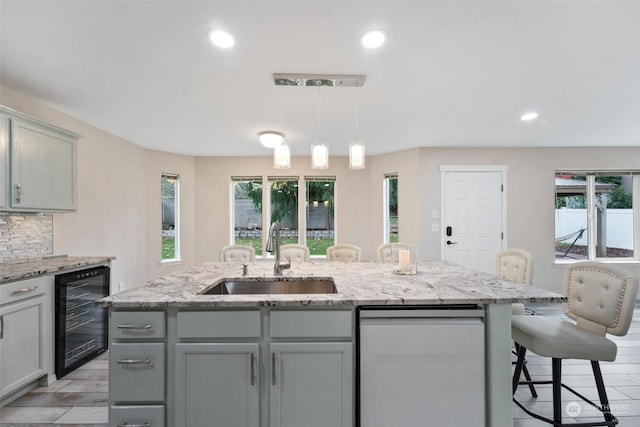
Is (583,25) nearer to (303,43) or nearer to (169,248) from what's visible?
(303,43)

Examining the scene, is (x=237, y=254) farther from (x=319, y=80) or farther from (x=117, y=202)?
(x=117, y=202)

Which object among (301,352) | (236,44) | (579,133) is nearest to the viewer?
(301,352)

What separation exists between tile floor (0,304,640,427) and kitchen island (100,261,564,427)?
822mm

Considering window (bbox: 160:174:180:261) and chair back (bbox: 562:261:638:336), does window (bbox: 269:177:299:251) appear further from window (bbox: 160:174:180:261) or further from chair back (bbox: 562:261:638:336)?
chair back (bbox: 562:261:638:336)

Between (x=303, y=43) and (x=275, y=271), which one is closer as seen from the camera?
(x=303, y=43)

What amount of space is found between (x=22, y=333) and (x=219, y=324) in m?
1.79

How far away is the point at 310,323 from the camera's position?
1.42 metres

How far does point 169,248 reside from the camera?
500 cm

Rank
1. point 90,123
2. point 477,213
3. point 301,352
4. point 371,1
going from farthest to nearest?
point 477,213 → point 90,123 → point 371,1 → point 301,352

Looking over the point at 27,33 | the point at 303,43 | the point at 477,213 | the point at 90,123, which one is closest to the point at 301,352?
the point at 303,43

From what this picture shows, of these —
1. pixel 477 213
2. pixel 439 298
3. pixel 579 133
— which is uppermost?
pixel 579 133

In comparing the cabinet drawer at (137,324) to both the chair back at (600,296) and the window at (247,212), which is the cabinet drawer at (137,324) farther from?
the window at (247,212)

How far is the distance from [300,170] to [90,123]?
3020 millimetres

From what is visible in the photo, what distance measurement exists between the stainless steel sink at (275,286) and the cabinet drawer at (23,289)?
57.6 inches
